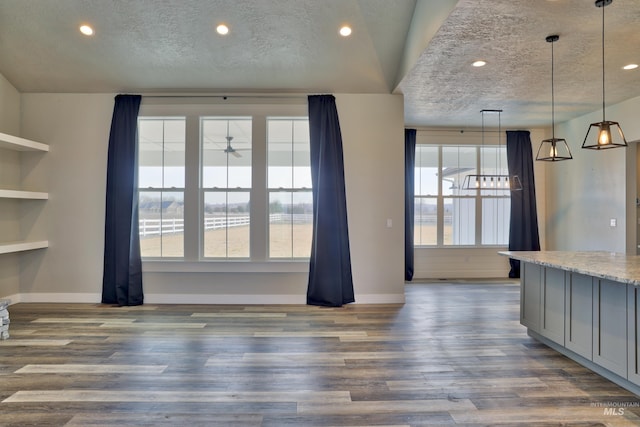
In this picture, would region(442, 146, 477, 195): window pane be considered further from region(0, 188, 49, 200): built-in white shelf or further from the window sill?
region(0, 188, 49, 200): built-in white shelf

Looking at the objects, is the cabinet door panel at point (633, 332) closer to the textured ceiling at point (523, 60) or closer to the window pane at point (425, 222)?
the textured ceiling at point (523, 60)

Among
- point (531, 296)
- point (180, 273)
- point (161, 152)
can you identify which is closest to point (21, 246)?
point (180, 273)

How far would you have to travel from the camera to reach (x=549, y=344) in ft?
11.0

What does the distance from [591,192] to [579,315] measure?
3933 millimetres

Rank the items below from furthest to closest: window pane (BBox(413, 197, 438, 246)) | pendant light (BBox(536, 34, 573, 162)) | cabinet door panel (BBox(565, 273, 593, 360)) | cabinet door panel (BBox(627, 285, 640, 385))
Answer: window pane (BBox(413, 197, 438, 246)) < pendant light (BBox(536, 34, 573, 162)) < cabinet door panel (BBox(565, 273, 593, 360)) < cabinet door panel (BBox(627, 285, 640, 385))

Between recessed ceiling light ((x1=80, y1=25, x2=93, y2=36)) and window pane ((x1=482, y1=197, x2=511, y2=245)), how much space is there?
272 inches

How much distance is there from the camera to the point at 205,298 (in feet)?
16.4

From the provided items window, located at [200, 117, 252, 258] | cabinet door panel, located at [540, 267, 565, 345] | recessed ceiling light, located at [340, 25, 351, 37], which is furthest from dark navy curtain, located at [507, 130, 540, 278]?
window, located at [200, 117, 252, 258]

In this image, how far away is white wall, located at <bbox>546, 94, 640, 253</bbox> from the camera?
5.20 metres

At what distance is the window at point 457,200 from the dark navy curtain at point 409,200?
0.29 meters

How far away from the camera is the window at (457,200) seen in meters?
6.95

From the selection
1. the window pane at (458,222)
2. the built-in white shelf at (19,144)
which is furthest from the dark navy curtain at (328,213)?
the built-in white shelf at (19,144)

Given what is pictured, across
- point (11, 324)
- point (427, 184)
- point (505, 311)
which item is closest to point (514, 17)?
point (505, 311)

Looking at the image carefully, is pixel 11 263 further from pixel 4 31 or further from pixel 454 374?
pixel 454 374
